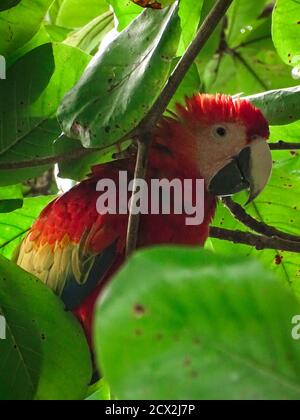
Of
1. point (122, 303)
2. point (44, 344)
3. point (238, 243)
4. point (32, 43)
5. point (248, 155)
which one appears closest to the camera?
point (122, 303)

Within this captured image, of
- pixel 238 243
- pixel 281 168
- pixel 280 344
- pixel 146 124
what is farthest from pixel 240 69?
pixel 280 344

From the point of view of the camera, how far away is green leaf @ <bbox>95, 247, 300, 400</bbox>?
19.6 inches

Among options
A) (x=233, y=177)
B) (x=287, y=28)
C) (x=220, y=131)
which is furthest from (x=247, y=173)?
(x=287, y=28)

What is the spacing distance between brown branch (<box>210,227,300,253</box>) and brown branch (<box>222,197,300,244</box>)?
0.12 ft

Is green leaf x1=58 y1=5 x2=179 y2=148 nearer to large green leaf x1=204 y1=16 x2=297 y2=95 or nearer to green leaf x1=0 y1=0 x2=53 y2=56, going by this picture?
green leaf x1=0 y1=0 x2=53 y2=56

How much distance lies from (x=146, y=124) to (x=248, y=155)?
1.70ft

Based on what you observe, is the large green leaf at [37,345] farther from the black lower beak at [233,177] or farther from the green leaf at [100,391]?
the black lower beak at [233,177]

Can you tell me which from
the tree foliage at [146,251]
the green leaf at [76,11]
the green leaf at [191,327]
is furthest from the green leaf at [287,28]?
the green leaf at [191,327]

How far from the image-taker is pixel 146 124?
111 cm

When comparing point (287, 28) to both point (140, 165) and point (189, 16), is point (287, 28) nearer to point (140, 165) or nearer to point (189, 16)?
point (189, 16)

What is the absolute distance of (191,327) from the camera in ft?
1.71

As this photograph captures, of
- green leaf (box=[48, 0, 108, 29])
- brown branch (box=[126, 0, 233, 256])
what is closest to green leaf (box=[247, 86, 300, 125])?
brown branch (box=[126, 0, 233, 256])
